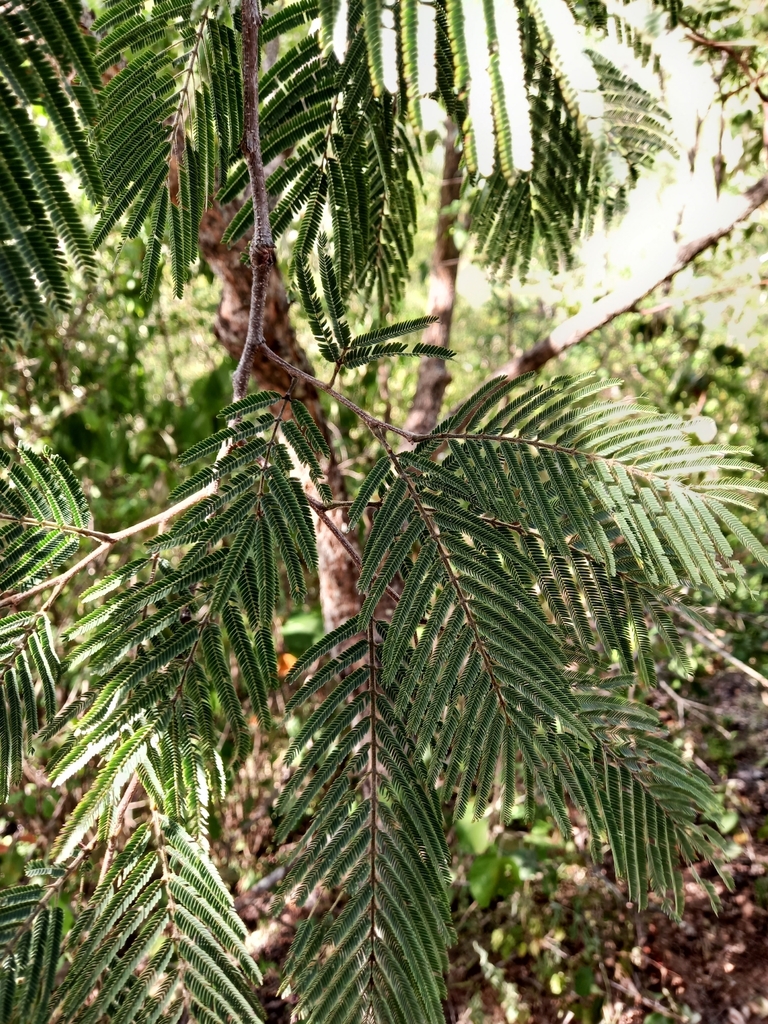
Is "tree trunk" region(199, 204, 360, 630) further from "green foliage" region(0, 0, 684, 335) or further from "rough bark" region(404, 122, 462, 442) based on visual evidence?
"rough bark" region(404, 122, 462, 442)

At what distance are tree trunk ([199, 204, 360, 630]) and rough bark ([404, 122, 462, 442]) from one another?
Result: 745 mm

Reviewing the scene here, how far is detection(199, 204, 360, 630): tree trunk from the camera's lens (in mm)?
1573

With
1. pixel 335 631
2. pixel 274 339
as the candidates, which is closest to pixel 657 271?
pixel 274 339

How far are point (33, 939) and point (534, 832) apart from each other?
186 cm

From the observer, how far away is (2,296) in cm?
43

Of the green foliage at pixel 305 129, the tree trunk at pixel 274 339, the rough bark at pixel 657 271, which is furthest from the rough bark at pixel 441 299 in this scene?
the green foliage at pixel 305 129

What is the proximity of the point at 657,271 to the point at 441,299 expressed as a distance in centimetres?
99

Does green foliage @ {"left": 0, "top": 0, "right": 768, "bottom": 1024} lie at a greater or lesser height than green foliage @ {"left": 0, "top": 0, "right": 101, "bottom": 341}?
lesser

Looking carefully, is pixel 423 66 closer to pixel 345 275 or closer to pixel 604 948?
pixel 345 275

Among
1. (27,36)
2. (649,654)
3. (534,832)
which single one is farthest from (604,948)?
(27,36)

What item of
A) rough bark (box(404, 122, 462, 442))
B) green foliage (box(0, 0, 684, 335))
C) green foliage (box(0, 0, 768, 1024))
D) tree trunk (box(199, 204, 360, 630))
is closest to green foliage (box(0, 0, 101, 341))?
green foliage (box(0, 0, 684, 335))

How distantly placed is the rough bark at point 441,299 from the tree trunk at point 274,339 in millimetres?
745

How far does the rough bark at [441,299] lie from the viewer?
240 cm

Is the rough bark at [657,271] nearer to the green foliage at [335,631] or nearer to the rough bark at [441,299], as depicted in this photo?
the rough bark at [441,299]
